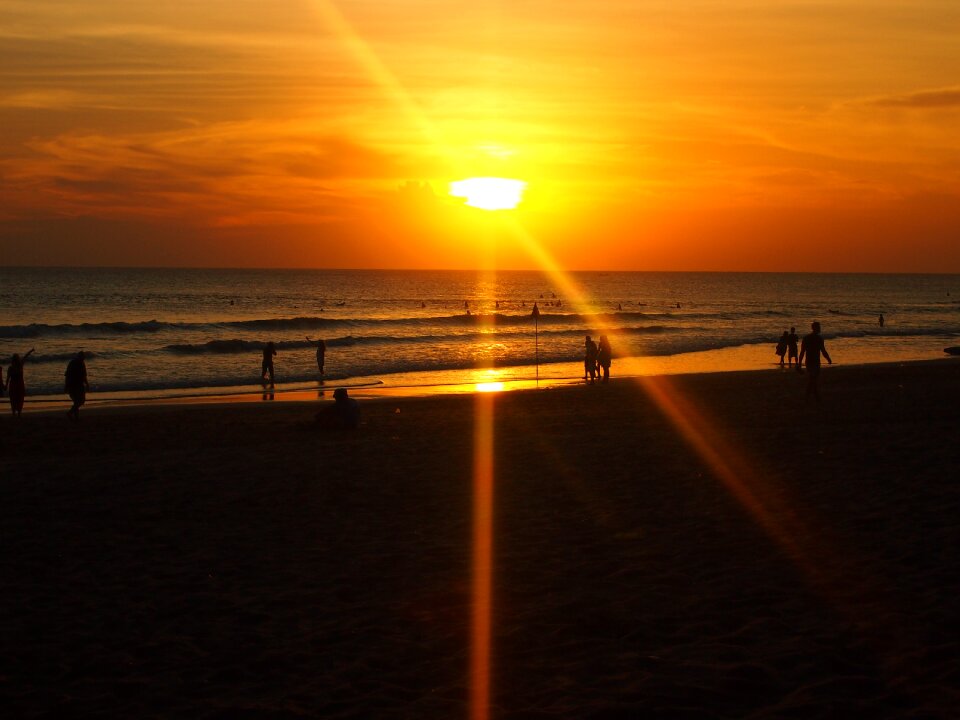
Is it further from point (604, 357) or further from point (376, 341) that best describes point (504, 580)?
point (376, 341)

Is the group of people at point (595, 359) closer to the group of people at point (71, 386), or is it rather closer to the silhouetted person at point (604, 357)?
the silhouetted person at point (604, 357)

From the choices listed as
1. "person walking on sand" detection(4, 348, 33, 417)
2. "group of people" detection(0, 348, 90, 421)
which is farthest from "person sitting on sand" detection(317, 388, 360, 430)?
"person walking on sand" detection(4, 348, 33, 417)

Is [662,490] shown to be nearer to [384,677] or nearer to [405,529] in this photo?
[405,529]

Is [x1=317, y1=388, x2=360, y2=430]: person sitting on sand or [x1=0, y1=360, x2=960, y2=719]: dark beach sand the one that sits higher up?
[x1=317, y1=388, x2=360, y2=430]: person sitting on sand

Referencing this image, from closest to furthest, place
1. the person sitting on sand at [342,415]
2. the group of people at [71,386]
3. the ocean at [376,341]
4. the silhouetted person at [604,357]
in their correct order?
the person sitting on sand at [342,415] < the group of people at [71,386] < the silhouetted person at [604,357] < the ocean at [376,341]

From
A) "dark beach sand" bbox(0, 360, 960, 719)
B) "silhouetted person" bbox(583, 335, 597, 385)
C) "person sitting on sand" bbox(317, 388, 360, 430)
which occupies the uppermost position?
"silhouetted person" bbox(583, 335, 597, 385)

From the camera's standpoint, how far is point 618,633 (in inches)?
246

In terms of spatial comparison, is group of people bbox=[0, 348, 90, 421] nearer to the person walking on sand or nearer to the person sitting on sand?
the person walking on sand

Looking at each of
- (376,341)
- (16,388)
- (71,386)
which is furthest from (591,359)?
(376,341)

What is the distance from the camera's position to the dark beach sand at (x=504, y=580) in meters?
5.35

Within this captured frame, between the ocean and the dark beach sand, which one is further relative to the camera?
the ocean

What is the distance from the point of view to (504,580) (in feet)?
25.1

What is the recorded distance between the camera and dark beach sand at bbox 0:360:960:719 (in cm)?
535

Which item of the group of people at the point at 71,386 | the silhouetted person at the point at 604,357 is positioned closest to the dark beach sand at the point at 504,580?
the group of people at the point at 71,386
